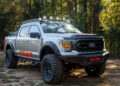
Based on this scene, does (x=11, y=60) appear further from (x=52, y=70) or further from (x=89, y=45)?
(x=89, y=45)

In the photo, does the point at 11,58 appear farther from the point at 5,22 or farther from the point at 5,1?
the point at 5,1

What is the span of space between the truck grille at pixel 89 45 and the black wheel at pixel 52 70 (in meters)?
0.70

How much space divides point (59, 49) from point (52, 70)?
1.97 ft

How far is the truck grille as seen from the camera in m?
5.04

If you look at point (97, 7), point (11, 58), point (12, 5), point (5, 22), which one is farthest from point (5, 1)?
point (11, 58)

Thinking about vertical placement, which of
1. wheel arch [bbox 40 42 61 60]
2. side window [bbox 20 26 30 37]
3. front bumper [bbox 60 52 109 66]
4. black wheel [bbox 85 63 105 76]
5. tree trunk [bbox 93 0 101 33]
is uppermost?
tree trunk [bbox 93 0 101 33]

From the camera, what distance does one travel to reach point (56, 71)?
4906 mm

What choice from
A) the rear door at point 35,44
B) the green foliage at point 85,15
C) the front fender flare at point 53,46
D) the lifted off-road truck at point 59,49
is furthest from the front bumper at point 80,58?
the green foliage at point 85,15

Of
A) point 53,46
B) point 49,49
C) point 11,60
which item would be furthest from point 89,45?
point 11,60

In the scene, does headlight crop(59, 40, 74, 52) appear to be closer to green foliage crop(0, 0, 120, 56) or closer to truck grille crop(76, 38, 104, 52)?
truck grille crop(76, 38, 104, 52)

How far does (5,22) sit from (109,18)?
34.5ft

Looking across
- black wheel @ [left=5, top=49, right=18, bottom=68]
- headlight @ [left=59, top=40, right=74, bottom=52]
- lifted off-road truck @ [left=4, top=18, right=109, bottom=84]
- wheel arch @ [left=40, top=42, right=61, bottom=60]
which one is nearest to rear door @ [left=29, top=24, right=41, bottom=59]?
lifted off-road truck @ [left=4, top=18, right=109, bottom=84]

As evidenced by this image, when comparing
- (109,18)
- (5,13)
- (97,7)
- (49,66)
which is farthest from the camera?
(5,13)

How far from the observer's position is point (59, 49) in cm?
500
